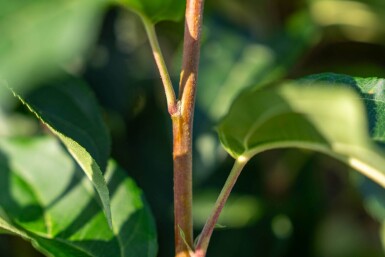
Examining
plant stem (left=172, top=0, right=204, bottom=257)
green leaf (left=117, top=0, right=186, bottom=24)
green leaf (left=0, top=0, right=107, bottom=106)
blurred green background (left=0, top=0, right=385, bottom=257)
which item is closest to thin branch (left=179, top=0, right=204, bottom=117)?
plant stem (left=172, top=0, right=204, bottom=257)

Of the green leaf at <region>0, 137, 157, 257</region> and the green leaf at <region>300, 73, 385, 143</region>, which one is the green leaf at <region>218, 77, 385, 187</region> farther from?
the green leaf at <region>0, 137, 157, 257</region>

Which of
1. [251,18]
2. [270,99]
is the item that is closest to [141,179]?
[251,18]

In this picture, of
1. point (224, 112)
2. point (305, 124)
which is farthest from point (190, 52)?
point (224, 112)

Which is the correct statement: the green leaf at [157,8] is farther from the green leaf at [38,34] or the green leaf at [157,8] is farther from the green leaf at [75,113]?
the green leaf at [38,34]

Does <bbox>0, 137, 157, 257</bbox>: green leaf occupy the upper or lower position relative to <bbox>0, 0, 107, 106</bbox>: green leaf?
lower

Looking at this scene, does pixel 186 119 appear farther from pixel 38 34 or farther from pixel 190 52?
pixel 38 34

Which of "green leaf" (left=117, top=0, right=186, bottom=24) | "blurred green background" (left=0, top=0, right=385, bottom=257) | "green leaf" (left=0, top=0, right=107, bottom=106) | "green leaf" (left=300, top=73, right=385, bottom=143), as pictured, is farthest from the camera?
"blurred green background" (left=0, top=0, right=385, bottom=257)

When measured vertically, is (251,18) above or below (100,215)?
below

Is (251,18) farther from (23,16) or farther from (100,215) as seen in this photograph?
(23,16)
